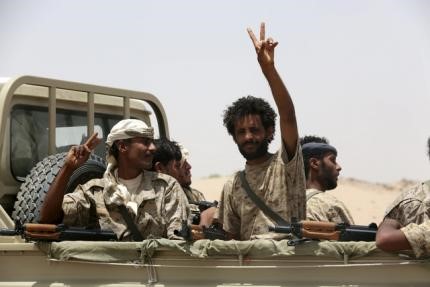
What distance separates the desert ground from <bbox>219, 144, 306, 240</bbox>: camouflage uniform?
31.3m

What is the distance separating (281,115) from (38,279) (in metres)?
1.37

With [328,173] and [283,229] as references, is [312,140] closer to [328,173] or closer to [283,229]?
[328,173]

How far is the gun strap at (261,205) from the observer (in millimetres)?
4652

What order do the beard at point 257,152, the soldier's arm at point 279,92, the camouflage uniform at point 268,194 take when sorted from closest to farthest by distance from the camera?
the soldier's arm at point 279,92, the camouflage uniform at point 268,194, the beard at point 257,152

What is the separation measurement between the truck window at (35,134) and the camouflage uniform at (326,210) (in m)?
2.00

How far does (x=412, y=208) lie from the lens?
14.1 ft

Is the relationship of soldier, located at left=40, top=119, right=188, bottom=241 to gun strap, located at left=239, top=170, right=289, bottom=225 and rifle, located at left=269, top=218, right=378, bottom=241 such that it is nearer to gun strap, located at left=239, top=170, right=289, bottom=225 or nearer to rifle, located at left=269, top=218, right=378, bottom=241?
gun strap, located at left=239, top=170, right=289, bottom=225

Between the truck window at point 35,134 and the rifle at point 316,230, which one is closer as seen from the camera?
the rifle at point 316,230

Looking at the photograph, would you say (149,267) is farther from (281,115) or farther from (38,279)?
(281,115)

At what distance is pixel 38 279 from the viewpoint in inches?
187

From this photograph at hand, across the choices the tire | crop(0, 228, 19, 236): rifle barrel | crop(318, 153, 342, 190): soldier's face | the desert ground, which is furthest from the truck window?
the desert ground

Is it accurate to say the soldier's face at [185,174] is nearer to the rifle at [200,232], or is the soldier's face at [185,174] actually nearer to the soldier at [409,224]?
the rifle at [200,232]

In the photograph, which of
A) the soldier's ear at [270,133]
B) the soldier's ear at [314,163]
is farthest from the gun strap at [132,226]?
the soldier's ear at [314,163]

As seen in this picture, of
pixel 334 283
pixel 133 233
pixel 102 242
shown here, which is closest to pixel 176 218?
pixel 133 233
